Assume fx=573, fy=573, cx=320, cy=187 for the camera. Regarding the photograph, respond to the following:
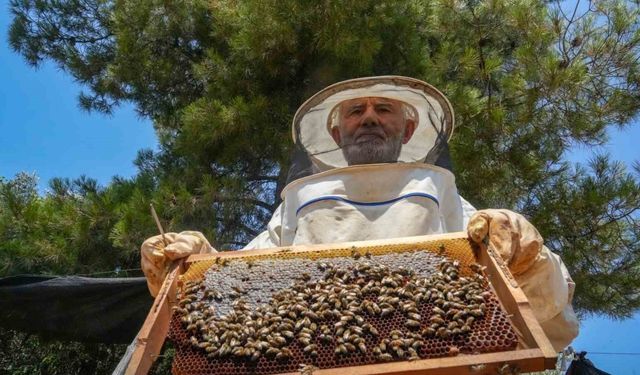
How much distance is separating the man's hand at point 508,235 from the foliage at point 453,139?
3.06 m

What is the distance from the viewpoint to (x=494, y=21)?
5168 millimetres

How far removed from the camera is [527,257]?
1.88m

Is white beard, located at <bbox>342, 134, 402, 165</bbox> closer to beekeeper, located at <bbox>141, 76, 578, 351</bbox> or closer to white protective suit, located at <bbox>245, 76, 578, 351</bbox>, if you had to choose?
beekeeper, located at <bbox>141, 76, 578, 351</bbox>

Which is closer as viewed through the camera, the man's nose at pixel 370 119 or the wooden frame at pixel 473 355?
the wooden frame at pixel 473 355

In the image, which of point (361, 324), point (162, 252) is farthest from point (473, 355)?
point (162, 252)

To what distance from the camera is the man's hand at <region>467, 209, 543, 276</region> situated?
180 cm

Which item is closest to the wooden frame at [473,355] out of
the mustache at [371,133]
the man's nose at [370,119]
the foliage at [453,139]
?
the mustache at [371,133]

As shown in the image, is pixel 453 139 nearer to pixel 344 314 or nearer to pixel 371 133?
pixel 371 133

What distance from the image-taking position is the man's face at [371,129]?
284cm

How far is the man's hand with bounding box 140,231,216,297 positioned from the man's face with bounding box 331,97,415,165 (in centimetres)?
104

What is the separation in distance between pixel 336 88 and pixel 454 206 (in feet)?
2.89

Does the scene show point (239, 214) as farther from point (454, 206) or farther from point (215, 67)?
point (454, 206)

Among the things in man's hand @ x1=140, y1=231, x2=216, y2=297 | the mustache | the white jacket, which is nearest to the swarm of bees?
man's hand @ x1=140, y1=231, x2=216, y2=297

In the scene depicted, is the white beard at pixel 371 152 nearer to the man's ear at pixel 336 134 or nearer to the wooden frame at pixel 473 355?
the man's ear at pixel 336 134
